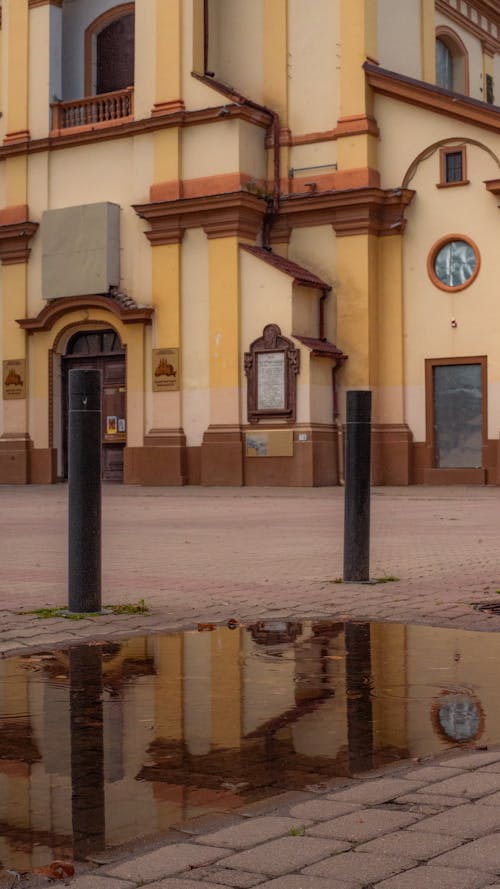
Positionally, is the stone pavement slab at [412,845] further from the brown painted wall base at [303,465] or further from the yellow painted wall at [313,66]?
the yellow painted wall at [313,66]

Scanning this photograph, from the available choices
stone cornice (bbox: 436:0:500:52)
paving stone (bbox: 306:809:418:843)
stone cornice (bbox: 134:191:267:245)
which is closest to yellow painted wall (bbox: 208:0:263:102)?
stone cornice (bbox: 134:191:267:245)

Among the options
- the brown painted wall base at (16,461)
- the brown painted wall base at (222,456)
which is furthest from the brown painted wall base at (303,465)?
the brown painted wall base at (16,461)

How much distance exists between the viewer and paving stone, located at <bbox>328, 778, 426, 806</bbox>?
385 centimetres

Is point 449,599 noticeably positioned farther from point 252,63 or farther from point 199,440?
point 252,63

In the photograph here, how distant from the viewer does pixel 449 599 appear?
8742mm

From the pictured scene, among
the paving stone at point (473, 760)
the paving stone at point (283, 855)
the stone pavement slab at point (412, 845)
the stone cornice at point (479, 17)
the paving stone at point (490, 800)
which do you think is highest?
the stone cornice at point (479, 17)

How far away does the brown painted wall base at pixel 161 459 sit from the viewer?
3128 cm

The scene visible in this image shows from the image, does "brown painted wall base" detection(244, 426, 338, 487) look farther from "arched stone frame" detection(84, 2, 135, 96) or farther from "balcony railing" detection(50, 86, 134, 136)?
"arched stone frame" detection(84, 2, 135, 96)

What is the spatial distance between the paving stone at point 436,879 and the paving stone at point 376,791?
63 cm

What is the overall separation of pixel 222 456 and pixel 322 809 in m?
26.9

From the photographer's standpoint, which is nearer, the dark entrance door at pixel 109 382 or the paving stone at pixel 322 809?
the paving stone at pixel 322 809

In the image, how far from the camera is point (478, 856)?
10.8ft

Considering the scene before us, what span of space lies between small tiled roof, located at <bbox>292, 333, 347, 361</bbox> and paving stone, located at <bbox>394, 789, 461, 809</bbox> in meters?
25.5

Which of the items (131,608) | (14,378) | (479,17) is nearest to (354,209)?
(14,378)
